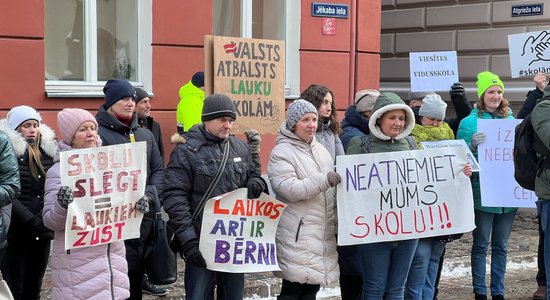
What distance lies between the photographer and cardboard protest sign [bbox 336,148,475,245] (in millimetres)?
5641

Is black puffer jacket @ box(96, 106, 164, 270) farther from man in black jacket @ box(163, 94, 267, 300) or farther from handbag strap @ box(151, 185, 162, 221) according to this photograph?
man in black jacket @ box(163, 94, 267, 300)

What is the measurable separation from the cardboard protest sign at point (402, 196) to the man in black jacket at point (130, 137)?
49.0 inches

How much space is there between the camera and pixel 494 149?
23.6 feet

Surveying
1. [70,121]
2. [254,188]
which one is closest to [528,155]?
[254,188]

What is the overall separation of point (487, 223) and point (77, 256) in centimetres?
364

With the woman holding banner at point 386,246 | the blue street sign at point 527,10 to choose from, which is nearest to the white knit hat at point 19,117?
the woman holding banner at point 386,246

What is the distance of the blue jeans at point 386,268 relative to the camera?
223 inches

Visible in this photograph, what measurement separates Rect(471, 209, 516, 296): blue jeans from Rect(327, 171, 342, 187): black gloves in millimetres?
2097

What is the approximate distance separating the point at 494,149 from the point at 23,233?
3919mm

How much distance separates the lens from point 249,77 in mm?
7203

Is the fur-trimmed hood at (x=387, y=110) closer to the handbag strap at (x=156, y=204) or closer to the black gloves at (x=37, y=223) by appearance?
the handbag strap at (x=156, y=204)

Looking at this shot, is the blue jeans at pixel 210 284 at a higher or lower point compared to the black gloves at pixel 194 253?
lower

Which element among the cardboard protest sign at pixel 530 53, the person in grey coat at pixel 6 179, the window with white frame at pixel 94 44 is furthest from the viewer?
the window with white frame at pixel 94 44

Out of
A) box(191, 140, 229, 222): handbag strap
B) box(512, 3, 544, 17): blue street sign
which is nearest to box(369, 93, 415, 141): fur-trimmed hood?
box(191, 140, 229, 222): handbag strap
